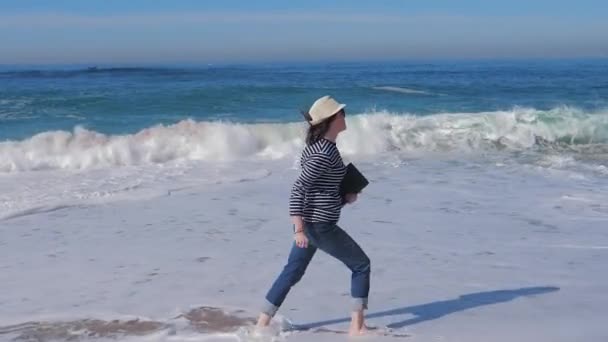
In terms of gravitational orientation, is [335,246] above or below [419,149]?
above

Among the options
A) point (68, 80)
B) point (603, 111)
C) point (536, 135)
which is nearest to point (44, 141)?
point (536, 135)

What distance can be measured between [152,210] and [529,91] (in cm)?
2112

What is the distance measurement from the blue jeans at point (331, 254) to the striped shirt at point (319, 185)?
0.07m

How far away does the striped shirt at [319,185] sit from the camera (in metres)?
4.25

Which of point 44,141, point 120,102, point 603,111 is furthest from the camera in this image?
point 120,102

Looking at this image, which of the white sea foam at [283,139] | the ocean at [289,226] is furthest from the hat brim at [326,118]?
the white sea foam at [283,139]

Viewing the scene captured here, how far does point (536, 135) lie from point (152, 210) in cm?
1048

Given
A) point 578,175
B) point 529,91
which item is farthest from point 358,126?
Result: point 529,91

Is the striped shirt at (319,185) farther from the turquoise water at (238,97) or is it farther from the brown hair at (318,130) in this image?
the turquoise water at (238,97)

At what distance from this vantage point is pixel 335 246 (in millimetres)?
4406

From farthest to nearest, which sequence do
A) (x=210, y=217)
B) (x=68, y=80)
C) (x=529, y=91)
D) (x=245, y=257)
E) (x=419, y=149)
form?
(x=68, y=80) < (x=529, y=91) < (x=419, y=149) < (x=210, y=217) < (x=245, y=257)

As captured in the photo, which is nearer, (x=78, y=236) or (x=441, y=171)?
(x=78, y=236)

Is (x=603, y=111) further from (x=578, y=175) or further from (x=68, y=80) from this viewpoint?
(x=68, y=80)

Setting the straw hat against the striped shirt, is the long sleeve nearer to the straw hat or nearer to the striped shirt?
the striped shirt
